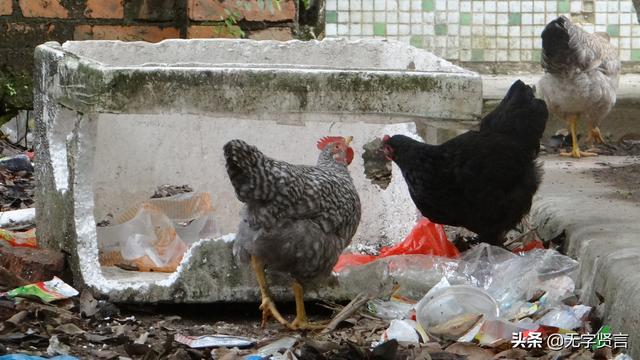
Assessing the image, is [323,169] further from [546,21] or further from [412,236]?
[546,21]

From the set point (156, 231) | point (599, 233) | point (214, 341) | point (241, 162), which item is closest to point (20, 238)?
point (156, 231)

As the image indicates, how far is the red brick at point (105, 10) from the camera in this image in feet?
19.6

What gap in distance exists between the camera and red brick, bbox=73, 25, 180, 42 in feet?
19.6

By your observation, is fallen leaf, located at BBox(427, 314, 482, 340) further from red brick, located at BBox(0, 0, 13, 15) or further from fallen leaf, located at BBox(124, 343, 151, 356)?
red brick, located at BBox(0, 0, 13, 15)

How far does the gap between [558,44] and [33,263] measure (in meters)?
3.74

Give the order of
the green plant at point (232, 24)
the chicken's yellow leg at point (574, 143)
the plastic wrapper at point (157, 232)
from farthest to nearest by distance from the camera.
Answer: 1. the chicken's yellow leg at point (574, 143)
2. the green plant at point (232, 24)
3. the plastic wrapper at point (157, 232)

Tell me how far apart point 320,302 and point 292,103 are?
2.52ft

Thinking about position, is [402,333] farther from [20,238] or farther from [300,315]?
[20,238]

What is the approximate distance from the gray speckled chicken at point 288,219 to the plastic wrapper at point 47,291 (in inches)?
25.0

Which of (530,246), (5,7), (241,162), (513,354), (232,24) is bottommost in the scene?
(513,354)

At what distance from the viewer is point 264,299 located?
3771mm

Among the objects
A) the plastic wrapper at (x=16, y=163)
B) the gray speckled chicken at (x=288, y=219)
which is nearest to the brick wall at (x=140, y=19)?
the plastic wrapper at (x=16, y=163)

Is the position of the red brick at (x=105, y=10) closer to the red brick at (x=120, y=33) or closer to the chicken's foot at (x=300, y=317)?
the red brick at (x=120, y=33)

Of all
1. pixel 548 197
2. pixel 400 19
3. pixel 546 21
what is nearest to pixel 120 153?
pixel 548 197
